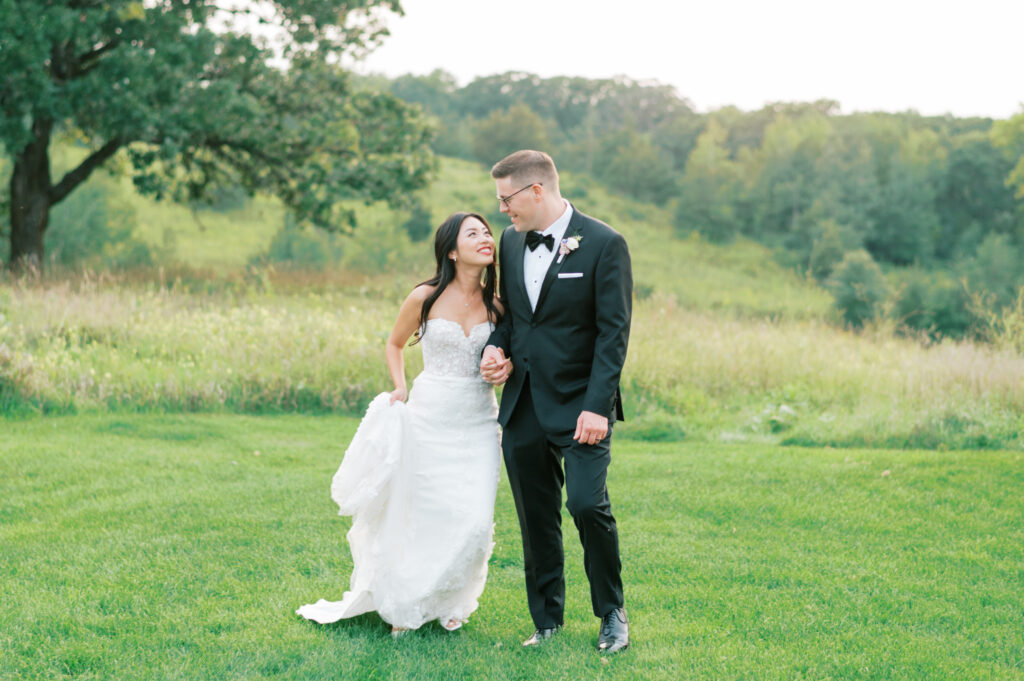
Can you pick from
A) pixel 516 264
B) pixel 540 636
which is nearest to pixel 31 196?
pixel 516 264

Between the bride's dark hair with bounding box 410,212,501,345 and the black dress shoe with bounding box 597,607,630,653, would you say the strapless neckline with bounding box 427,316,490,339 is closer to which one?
the bride's dark hair with bounding box 410,212,501,345

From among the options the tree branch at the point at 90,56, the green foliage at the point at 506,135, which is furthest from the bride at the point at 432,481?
the green foliage at the point at 506,135

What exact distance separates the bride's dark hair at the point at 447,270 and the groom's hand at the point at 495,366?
34cm

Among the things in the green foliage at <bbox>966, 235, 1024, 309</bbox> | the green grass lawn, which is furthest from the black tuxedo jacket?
the green foliage at <bbox>966, 235, 1024, 309</bbox>

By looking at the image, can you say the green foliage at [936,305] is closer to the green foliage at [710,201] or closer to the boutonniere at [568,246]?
the green foliage at [710,201]

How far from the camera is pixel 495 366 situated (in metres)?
4.05

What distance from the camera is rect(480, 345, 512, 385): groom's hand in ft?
13.3

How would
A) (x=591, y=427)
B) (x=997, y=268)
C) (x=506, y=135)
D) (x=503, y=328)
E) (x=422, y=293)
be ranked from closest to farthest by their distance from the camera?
(x=591, y=427) < (x=503, y=328) < (x=422, y=293) < (x=997, y=268) < (x=506, y=135)

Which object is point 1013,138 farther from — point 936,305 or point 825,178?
point 936,305

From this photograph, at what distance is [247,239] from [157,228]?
4.04 meters

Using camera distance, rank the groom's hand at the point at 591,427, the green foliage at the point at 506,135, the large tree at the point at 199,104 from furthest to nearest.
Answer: the green foliage at the point at 506,135 < the large tree at the point at 199,104 < the groom's hand at the point at 591,427

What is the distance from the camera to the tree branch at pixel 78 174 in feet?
60.4

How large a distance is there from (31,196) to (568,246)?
17787 mm

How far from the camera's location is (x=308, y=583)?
4.89m
